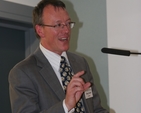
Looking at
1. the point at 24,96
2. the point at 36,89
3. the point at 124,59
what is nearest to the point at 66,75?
the point at 36,89

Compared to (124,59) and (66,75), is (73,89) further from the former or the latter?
(124,59)

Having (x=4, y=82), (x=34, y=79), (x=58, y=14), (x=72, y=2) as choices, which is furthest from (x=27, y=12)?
(x=34, y=79)

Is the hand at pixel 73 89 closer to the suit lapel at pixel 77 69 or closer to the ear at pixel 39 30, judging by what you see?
the suit lapel at pixel 77 69

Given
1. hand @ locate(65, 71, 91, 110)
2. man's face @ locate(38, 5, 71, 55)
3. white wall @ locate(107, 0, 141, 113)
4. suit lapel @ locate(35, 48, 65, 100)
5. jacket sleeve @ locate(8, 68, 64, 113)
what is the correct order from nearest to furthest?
hand @ locate(65, 71, 91, 110)
jacket sleeve @ locate(8, 68, 64, 113)
suit lapel @ locate(35, 48, 65, 100)
man's face @ locate(38, 5, 71, 55)
white wall @ locate(107, 0, 141, 113)

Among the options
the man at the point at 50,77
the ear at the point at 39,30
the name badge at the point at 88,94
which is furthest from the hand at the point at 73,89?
the ear at the point at 39,30

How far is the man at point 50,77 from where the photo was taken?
1.58m

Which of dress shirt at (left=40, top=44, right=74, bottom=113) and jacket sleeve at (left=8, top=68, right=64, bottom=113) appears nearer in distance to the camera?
jacket sleeve at (left=8, top=68, right=64, bottom=113)

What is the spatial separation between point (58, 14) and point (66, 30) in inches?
5.5

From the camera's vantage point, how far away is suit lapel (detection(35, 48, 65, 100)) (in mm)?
1745

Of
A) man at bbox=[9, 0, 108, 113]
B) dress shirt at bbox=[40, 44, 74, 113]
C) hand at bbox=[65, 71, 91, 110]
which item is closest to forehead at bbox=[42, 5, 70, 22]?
man at bbox=[9, 0, 108, 113]

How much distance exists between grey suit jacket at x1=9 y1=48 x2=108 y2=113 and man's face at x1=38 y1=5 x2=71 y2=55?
0.10 meters

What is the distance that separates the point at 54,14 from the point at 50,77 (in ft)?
1.41

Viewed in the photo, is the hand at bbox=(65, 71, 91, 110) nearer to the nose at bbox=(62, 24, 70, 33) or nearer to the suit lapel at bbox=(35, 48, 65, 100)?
the suit lapel at bbox=(35, 48, 65, 100)

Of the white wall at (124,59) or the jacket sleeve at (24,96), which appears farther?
the white wall at (124,59)
